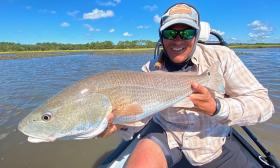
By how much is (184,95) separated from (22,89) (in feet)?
31.1

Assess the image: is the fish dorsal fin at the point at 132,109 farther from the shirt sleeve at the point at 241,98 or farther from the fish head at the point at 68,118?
the shirt sleeve at the point at 241,98

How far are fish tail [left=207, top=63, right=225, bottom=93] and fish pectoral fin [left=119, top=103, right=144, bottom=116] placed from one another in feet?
2.21

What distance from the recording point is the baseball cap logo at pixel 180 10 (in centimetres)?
298

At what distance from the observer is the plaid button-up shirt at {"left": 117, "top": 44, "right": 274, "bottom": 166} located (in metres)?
2.79

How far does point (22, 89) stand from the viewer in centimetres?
1101

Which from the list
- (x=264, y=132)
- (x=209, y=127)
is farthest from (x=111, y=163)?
(x=264, y=132)

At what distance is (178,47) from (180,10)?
0.36m

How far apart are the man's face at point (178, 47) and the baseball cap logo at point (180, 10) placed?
0.14 metres

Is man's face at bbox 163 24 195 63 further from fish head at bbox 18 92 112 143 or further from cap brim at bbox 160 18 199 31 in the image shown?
fish head at bbox 18 92 112 143

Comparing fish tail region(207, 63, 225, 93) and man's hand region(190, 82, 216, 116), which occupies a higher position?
fish tail region(207, 63, 225, 93)

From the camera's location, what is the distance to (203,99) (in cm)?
258

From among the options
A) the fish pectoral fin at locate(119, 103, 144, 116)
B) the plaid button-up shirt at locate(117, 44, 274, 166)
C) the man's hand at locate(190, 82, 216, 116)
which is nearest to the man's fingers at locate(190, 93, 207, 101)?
the man's hand at locate(190, 82, 216, 116)

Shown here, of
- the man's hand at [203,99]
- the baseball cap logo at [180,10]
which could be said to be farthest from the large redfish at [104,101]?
the baseball cap logo at [180,10]

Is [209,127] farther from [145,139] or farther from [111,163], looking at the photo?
[111,163]
